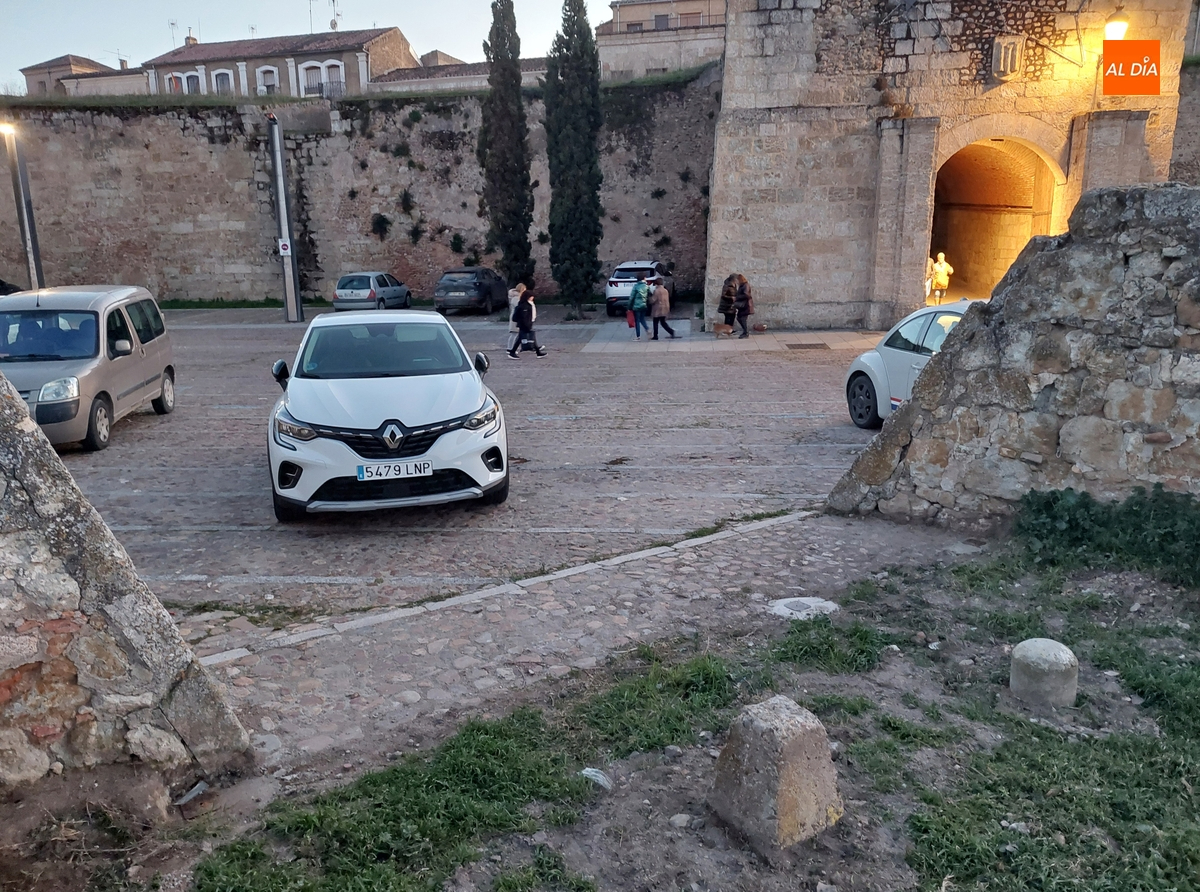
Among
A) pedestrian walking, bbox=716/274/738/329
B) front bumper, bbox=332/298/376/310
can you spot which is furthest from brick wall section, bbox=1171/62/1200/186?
front bumper, bbox=332/298/376/310

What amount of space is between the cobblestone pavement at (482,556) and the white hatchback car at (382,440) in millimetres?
327

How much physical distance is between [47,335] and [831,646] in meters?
9.54

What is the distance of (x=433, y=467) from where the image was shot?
274 inches

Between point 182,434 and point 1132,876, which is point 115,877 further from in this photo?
point 182,434

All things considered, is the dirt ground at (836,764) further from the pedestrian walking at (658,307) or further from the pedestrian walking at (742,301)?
the pedestrian walking at (658,307)

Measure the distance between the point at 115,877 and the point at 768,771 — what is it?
2205 mm

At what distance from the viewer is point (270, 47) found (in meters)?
56.3

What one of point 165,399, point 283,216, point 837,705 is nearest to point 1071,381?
point 837,705

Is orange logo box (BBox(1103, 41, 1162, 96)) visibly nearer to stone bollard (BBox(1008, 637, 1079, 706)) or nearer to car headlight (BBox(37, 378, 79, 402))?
stone bollard (BBox(1008, 637, 1079, 706))

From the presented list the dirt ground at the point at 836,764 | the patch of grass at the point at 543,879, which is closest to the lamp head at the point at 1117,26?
the dirt ground at the point at 836,764

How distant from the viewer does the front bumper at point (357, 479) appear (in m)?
6.82

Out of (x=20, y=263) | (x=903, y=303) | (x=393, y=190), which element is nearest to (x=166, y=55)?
(x=20, y=263)

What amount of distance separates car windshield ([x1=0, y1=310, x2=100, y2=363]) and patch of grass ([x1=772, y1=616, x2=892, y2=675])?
8.84 m

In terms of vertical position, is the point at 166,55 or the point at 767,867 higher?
the point at 166,55
